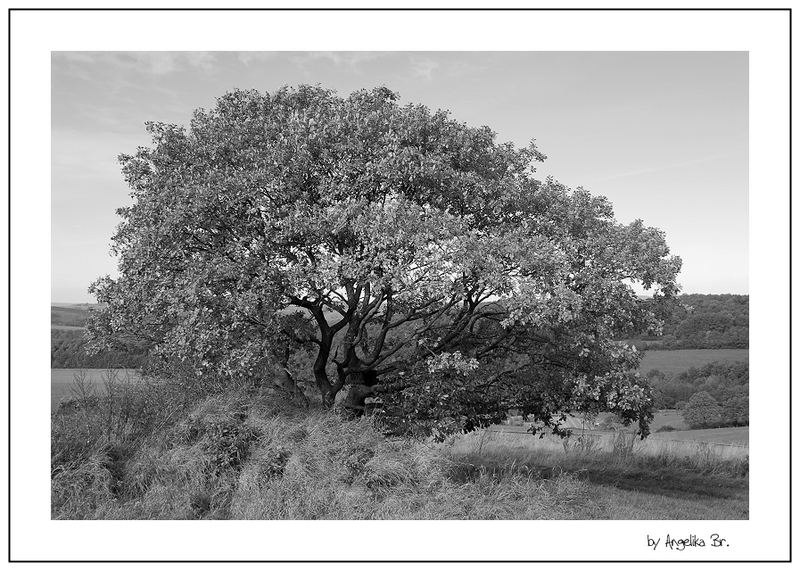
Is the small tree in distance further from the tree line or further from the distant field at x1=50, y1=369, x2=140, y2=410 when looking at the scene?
the distant field at x1=50, y1=369, x2=140, y2=410

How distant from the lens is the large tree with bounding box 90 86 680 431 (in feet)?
38.9

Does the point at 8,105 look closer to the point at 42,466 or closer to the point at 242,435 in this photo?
the point at 42,466

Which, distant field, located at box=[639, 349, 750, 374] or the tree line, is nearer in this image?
distant field, located at box=[639, 349, 750, 374]

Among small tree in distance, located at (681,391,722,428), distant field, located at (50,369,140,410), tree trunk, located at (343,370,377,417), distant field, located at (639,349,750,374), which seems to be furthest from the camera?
small tree in distance, located at (681,391,722,428)

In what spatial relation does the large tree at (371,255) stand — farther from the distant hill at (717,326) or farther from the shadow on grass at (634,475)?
the distant hill at (717,326)

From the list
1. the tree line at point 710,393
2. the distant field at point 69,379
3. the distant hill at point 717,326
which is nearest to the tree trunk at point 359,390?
the distant field at point 69,379

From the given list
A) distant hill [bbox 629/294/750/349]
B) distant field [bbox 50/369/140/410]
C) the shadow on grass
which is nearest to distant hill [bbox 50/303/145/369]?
distant field [bbox 50/369/140/410]

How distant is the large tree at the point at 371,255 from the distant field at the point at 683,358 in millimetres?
19545

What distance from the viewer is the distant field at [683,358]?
31948 millimetres

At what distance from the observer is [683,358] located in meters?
35.3

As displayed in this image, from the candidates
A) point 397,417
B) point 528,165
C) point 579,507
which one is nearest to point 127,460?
point 397,417

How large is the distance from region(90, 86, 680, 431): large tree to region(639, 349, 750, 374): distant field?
19545 millimetres

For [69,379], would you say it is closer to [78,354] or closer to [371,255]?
[78,354]

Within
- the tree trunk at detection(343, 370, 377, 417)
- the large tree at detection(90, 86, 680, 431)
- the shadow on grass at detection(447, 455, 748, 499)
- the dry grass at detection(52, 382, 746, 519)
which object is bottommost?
the shadow on grass at detection(447, 455, 748, 499)
